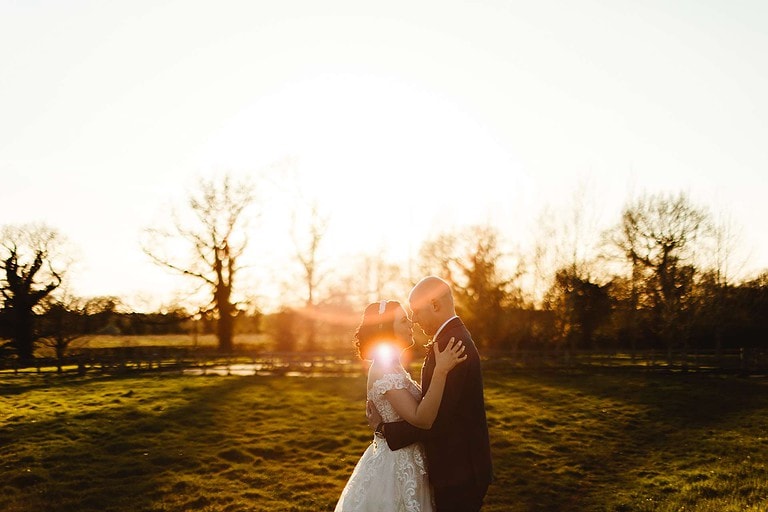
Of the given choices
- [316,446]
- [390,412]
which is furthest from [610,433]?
[390,412]

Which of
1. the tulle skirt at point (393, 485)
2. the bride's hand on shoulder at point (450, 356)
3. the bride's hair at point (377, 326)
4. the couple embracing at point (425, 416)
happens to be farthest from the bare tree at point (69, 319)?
the bride's hand on shoulder at point (450, 356)

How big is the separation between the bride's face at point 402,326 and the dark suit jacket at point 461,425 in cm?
30

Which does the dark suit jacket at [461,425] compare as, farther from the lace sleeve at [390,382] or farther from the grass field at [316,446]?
the grass field at [316,446]

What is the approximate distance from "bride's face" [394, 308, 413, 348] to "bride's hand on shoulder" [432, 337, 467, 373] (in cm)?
41

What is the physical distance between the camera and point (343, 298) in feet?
164

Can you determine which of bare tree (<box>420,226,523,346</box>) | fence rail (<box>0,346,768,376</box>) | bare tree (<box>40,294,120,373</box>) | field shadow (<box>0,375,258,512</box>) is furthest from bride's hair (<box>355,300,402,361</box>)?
bare tree (<box>40,294,120,373</box>)

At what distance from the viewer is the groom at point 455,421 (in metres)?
3.99

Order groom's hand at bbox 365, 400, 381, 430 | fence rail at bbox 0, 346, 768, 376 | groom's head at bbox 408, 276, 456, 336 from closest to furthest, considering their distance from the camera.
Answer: groom's head at bbox 408, 276, 456, 336, groom's hand at bbox 365, 400, 381, 430, fence rail at bbox 0, 346, 768, 376

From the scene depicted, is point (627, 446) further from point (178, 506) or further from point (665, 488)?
point (178, 506)

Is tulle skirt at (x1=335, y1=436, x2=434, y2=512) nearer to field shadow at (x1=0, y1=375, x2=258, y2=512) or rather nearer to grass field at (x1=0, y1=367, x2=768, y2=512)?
grass field at (x1=0, y1=367, x2=768, y2=512)

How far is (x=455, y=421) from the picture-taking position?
402cm

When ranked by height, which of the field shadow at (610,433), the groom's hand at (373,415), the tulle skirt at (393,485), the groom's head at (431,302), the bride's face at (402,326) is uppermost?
the groom's head at (431,302)

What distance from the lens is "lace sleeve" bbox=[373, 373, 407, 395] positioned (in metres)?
4.19

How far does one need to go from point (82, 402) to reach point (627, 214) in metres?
40.5
